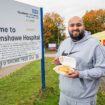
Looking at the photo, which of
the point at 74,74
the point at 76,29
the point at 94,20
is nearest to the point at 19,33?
the point at 76,29

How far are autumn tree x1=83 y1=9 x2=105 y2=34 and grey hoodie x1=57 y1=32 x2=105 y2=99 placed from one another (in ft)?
267

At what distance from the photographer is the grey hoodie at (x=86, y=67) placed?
4.55m

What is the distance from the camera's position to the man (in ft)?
14.9

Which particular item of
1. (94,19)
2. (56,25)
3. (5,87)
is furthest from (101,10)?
(5,87)

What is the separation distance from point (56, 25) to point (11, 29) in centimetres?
6599

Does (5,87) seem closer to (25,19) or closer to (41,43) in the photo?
(41,43)

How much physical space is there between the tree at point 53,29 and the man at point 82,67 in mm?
64272

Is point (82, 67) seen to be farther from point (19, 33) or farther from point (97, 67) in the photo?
point (19, 33)

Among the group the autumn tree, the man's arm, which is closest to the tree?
the autumn tree

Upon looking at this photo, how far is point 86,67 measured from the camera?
182 inches

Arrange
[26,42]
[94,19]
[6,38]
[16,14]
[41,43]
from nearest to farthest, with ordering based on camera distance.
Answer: [6,38]
[16,14]
[26,42]
[41,43]
[94,19]

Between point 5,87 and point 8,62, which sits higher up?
point 8,62

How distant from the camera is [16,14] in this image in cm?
750


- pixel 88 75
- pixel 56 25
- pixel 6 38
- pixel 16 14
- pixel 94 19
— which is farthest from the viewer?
pixel 94 19
